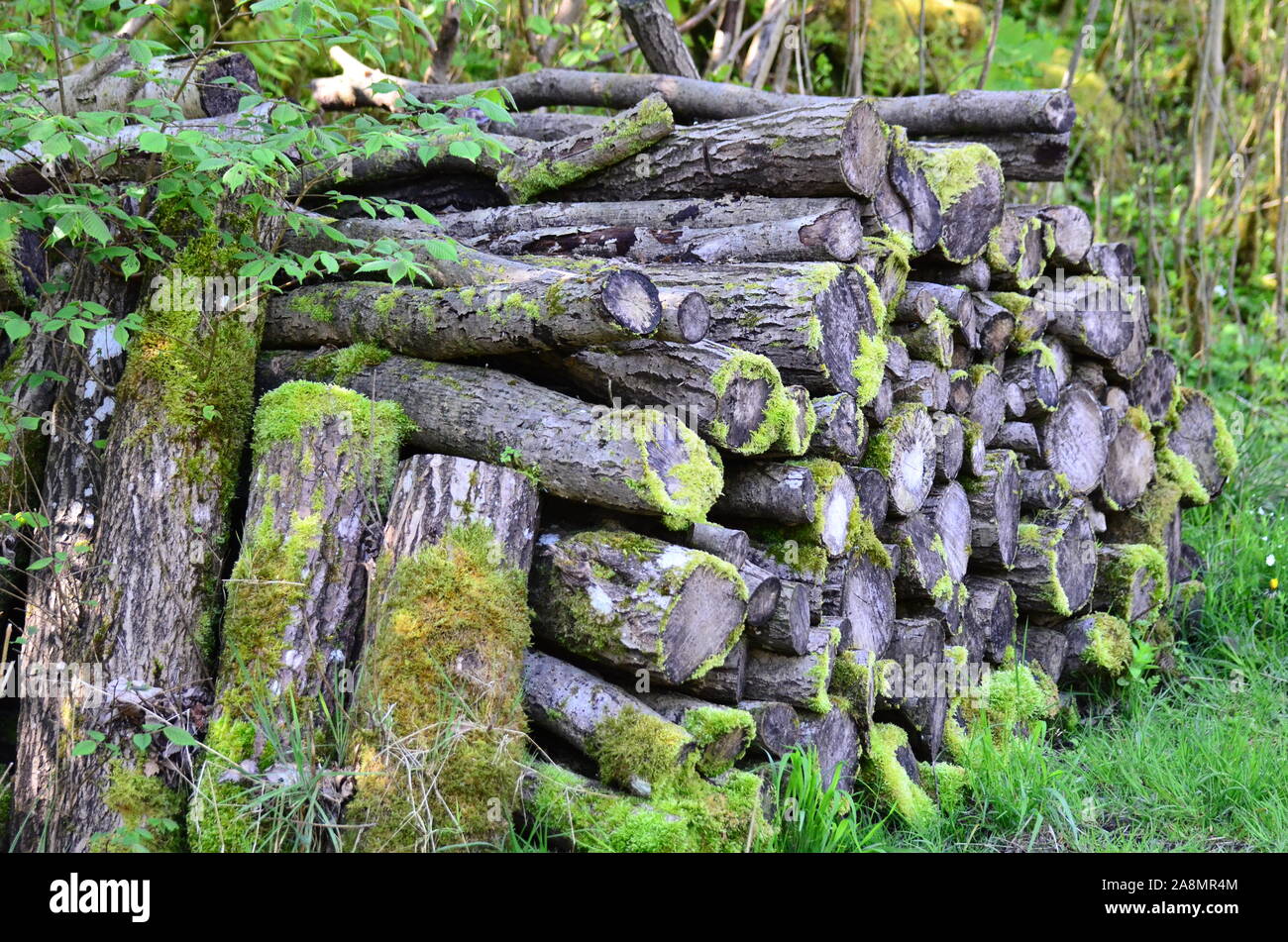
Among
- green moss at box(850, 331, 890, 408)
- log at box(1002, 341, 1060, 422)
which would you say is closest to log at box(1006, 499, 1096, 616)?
log at box(1002, 341, 1060, 422)

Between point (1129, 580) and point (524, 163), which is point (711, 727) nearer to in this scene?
point (524, 163)

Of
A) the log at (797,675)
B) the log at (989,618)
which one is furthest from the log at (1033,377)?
the log at (797,675)

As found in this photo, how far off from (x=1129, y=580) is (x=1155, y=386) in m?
1.12

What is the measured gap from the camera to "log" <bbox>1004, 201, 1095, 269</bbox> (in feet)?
16.0

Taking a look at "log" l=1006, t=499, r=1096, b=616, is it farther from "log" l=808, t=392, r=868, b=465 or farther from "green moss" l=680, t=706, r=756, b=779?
"green moss" l=680, t=706, r=756, b=779

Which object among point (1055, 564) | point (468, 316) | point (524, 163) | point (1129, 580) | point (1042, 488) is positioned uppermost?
point (524, 163)

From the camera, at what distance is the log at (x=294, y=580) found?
113 inches

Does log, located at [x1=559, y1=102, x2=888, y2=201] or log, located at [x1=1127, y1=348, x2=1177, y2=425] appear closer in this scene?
log, located at [x1=559, y1=102, x2=888, y2=201]

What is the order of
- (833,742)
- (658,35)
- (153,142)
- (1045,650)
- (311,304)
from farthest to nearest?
(658,35), (1045,650), (311,304), (833,742), (153,142)

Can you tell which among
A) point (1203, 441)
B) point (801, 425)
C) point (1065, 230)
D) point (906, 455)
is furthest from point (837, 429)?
point (1203, 441)

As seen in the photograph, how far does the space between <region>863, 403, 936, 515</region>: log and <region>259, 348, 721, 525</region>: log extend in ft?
2.78

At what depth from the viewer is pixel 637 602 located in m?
3.04
